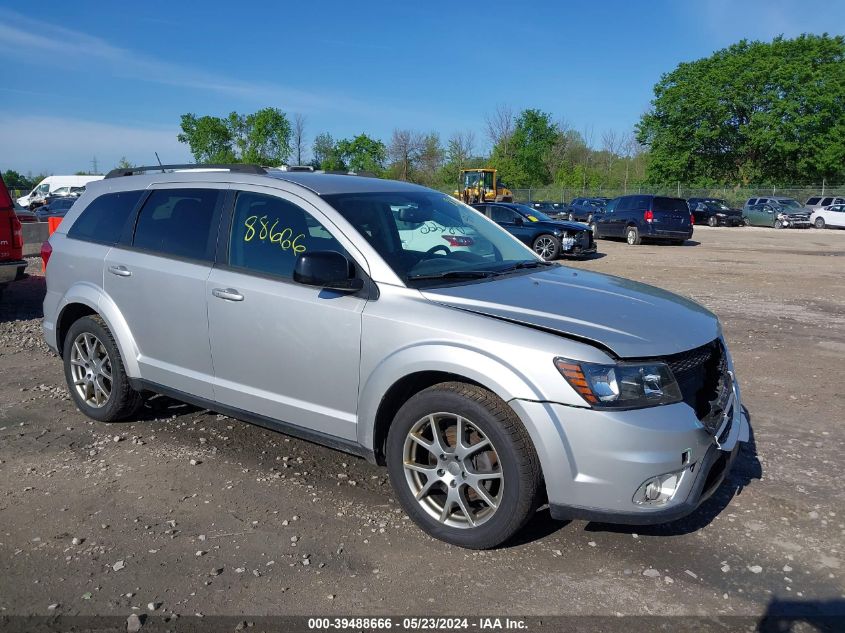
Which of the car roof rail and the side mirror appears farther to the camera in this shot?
the car roof rail

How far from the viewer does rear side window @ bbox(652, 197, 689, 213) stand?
24.4 m

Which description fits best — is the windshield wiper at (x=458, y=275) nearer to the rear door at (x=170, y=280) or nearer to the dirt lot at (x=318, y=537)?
the dirt lot at (x=318, y=537)

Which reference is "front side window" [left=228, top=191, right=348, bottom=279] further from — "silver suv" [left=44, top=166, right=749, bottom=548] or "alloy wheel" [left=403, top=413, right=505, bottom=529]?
"alloy wheel" [left=403, top=413, right=505, bottom=529]

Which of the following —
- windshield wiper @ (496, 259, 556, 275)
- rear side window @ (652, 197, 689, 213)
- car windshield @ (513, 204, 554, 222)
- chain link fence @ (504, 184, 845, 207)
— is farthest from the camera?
chain link fence @ (504, 184, 845, 207)

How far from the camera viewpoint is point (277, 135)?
81.5 meters

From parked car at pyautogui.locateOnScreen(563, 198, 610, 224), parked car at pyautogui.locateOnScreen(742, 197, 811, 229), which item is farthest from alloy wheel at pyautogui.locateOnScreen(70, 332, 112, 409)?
parked car at pyautogui.locateOnScreen(742, 197, 811, 229)

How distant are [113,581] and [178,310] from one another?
181cm

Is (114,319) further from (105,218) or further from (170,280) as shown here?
(105,218)

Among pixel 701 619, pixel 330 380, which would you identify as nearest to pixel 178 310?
pixel 330 380

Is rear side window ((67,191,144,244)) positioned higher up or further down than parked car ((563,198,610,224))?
higher up

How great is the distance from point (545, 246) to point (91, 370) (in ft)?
47.2

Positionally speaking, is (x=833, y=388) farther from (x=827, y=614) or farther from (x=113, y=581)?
(x=113, y=581)

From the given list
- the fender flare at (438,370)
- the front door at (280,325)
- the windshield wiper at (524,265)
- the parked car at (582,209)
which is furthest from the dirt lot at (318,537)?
the parked car at (582,209)

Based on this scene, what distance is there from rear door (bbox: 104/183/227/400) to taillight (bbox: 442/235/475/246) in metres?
1.47
